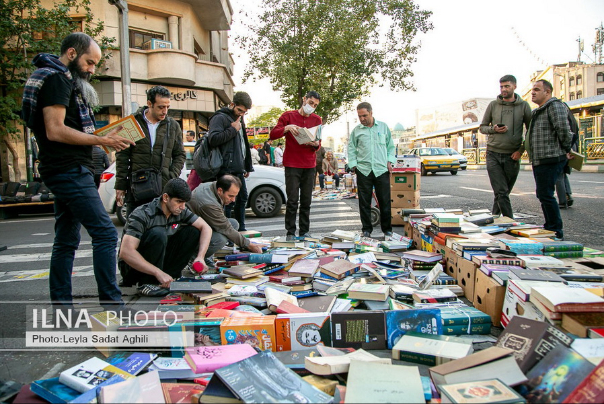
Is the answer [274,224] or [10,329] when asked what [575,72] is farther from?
[10,329]

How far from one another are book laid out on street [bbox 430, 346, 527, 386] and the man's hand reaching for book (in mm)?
2401

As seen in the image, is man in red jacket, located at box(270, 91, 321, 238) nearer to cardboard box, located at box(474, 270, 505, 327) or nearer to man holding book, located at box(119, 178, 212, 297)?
man holding book, located at box(119, 178, 212, 297)

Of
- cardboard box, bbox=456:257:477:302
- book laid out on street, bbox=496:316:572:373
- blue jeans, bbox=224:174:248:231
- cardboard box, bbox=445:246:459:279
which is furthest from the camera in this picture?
blue jeans, bbox=224:174:248:231

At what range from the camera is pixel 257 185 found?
830 centimetres

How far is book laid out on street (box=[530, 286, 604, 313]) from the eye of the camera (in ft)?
6.75

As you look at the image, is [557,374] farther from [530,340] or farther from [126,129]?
→ [126,129]

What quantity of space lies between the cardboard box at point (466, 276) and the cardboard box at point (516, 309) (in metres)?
0.45

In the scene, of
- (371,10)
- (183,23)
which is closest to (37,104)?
(183,23)

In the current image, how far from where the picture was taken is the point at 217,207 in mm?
4219

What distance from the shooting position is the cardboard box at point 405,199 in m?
6.71

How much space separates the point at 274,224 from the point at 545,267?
5.04 m

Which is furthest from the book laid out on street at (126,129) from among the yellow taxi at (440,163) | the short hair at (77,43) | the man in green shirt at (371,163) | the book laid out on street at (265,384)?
the yellow taxi at (440,163)

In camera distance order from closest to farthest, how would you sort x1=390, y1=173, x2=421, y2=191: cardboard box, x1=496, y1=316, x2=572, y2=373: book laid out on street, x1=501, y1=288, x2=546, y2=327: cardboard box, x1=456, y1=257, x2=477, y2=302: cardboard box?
x1=496, y1=316, x2=572, y2=373: book laid out on street → x1=501, y1=288, x2=546, y2=327: cardboard box → x1=456, y1=257, x2=477, y2=302: cardboard box → x1=390, y1=173, x2=421, y2=191: cardboard box

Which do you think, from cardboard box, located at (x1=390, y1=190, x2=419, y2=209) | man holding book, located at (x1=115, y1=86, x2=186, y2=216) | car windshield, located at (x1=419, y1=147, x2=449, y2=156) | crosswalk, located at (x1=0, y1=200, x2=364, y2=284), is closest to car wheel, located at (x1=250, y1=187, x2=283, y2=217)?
crosswalk, located at (x1=0, y1=200, x2=364, y2=284)
